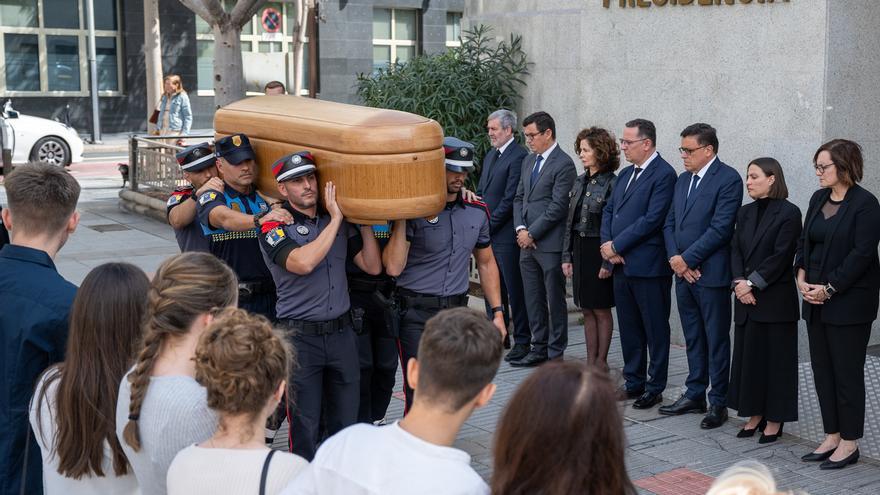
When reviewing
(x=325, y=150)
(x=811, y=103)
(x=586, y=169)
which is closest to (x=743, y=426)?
(x=586, y=169)

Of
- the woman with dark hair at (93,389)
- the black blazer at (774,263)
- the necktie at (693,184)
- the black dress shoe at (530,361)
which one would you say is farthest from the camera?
the black dress shoe at (530,361)

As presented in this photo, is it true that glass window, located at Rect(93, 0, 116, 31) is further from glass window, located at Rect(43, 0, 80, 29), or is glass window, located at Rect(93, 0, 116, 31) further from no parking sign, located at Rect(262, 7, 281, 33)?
no parking sign, located at Rect(262, 7, 281, 33)

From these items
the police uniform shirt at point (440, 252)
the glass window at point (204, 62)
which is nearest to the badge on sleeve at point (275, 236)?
the police uniform shirt at point (440, 252)

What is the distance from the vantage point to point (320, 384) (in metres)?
5.82

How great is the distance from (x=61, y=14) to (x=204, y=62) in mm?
4380

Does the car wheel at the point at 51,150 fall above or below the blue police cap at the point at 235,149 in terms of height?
below

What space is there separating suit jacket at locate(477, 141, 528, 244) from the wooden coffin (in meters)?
3.19

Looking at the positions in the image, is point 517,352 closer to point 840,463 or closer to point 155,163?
point 840,463

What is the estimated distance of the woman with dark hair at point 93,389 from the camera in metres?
3.50

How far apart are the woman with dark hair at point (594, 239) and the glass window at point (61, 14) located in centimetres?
2743

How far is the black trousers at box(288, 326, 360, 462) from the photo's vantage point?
571cm

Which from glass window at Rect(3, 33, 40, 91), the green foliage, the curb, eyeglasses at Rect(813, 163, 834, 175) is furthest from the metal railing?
glass window at Rect(3, 33, 40, 91)

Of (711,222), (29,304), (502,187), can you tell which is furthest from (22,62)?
(29,304)

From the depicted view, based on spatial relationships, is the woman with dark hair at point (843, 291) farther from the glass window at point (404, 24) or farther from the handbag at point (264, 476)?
the glass window at point (404, 24)
